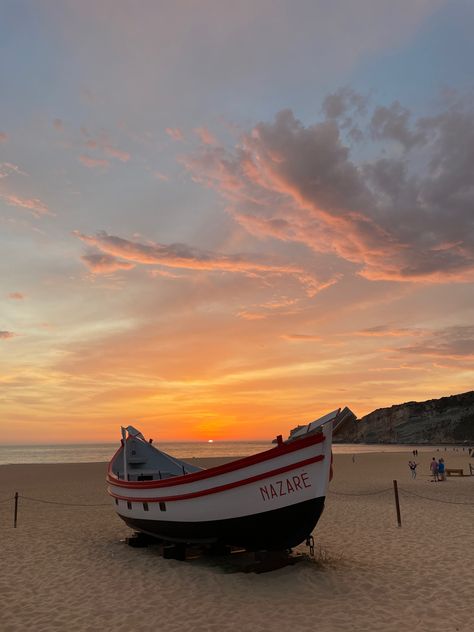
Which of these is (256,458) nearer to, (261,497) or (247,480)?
(247,480)

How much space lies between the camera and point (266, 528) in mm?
10258

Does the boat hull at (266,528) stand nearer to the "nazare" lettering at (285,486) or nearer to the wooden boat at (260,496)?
the wooden boat at (260,496)

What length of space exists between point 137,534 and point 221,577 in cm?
473

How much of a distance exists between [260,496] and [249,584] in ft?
5.98

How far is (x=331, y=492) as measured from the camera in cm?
2550

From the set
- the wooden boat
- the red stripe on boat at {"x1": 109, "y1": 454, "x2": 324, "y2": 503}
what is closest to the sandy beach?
the wooden boat

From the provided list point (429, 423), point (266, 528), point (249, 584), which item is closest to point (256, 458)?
point (266, 528)

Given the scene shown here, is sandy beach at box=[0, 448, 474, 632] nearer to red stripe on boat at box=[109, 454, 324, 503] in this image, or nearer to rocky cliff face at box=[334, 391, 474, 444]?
red stripe on boat at box=[109, 454, 324, 503]

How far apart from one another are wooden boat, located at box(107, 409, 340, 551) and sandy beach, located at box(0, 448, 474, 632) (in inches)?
33.2

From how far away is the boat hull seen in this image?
10.0 meters

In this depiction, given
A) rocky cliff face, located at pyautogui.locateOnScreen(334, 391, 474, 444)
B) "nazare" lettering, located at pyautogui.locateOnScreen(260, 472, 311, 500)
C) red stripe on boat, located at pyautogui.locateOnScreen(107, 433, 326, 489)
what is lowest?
rocky cliff face, located at pyautogui.locateOnScreen(334, 391, 474, 444)

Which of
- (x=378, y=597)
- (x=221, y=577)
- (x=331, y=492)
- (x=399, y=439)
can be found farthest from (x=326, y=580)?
(x=399, y=439)

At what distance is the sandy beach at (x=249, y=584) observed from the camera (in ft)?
26.6

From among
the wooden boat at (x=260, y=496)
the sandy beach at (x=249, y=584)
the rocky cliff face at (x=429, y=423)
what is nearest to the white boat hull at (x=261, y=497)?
the wooden boat at (x=260, y=496)
